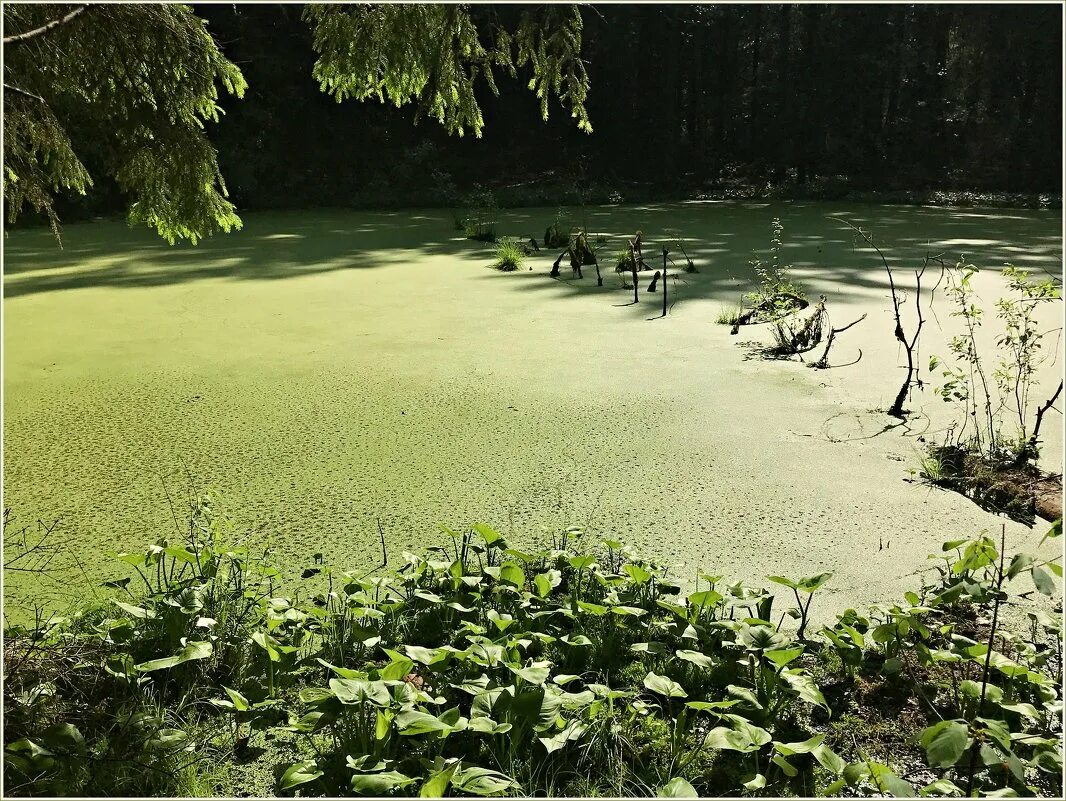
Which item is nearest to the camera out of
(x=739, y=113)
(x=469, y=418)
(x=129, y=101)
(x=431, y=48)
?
(x=431, y=48)

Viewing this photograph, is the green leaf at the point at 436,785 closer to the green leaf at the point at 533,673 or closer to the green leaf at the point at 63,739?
the green leaf at the point at 533,673

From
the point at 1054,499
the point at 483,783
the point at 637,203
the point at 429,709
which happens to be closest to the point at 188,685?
the point at 429,709

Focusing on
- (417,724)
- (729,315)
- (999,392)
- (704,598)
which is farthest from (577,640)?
(729,315)

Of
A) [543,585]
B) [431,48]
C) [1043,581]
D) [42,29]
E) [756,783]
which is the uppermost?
[431,48]

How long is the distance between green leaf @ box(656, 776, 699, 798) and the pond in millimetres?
570

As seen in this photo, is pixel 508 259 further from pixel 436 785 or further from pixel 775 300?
pixel 436 785

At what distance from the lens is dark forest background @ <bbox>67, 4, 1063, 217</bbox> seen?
382 inches

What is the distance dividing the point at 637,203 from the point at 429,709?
815 centimetres

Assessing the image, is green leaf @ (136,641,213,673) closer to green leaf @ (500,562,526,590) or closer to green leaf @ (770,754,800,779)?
green leaf @ (500,562,526,590)

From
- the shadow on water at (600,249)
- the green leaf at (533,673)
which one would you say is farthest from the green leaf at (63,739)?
the shadow on water at (600,249)

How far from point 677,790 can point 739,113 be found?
1053 centimetres

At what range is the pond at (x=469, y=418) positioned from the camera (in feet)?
5.95

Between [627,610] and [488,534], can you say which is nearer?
[627,610]

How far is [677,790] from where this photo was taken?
1077mm
